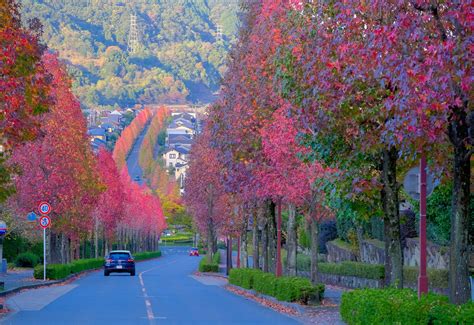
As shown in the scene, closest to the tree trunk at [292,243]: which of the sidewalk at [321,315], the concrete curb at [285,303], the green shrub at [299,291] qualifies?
the concrete curb at [285,303]

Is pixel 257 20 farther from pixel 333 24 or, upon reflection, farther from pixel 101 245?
pixel 101 245

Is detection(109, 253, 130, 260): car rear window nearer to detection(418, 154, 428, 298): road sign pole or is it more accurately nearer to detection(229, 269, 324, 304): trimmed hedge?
detection(229, 269, 324, 304): trimmed hedge

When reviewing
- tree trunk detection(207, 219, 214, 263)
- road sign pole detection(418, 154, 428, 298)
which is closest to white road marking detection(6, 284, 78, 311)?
road sign pole detection(418, 154, 428, 298)

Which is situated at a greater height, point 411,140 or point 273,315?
point 411,140

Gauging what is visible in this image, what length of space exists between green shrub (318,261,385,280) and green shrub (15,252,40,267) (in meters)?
29.6

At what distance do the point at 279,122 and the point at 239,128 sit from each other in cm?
476

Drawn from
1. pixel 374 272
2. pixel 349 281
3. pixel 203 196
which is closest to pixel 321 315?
pixel 374 272

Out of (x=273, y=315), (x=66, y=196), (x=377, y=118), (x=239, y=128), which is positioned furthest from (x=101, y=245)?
(x=377, y=118)

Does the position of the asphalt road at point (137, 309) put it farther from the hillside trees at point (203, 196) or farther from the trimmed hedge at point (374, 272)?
the hillside trees at point (203, 196)

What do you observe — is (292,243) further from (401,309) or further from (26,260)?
(26,260)

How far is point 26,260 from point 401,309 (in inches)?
2431

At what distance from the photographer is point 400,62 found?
1431cm

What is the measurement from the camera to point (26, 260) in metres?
74.2

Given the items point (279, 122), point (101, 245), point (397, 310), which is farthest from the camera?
point (101, 245)
